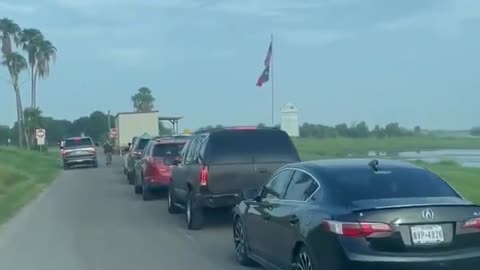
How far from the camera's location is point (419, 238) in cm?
848

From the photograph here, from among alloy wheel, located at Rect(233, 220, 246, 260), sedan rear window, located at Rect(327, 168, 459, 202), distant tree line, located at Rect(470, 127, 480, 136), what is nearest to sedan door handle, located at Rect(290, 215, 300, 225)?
sedan rear window, located at Rect(327, 168, 459, 202)

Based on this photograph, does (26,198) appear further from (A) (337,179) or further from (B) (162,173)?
(A) (337,179)

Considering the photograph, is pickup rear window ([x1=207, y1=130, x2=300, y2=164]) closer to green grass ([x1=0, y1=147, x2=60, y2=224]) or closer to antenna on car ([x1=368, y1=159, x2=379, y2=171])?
antenna on car ([x1=368, y1=159, x2=379, y2=171])

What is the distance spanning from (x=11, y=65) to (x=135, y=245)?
71584 millimetres

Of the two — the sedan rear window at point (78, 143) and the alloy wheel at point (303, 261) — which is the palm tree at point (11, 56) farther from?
the alloy wheel at point (303, 261)

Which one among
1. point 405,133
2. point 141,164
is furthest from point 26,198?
point 405,133

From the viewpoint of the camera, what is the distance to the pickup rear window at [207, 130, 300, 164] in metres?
16.1

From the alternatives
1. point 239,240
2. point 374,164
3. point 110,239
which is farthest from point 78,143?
point 374,164

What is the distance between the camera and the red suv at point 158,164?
24.4m

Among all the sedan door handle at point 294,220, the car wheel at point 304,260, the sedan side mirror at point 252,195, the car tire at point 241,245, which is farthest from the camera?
the car tire at point 241,245

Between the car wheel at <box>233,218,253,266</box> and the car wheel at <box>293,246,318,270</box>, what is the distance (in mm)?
2597

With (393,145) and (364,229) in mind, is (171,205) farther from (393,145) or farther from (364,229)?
(393,145)

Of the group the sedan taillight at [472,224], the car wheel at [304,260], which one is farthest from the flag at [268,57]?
the sedan taillight at [472,224]

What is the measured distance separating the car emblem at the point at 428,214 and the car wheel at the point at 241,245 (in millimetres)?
3987
